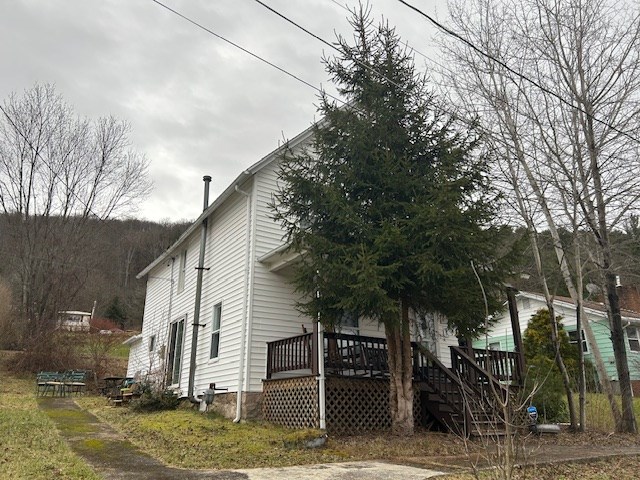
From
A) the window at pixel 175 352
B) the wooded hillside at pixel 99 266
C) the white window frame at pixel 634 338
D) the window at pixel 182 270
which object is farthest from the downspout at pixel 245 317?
the white window frame at pixel 634 338

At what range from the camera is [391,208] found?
29.2ft

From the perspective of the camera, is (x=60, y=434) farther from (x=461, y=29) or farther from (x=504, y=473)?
(x=461, y=29)

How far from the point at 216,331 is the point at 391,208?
6630mm

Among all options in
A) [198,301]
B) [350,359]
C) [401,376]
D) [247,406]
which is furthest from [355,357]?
[198,301]

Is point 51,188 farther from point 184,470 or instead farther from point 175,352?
point 184,470

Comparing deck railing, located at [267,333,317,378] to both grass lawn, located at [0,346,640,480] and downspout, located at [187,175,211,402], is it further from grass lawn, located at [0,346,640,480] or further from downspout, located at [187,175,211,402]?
downspout, located at [187,175,211,402]

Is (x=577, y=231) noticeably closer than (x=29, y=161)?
Yes

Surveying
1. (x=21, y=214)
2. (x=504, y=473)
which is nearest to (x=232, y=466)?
(x=504, y=473)

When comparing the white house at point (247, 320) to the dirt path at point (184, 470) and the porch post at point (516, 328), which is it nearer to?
the porch post at point (516, 328)

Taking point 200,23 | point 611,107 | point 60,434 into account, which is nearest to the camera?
point 200,23

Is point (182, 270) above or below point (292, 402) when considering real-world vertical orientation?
above

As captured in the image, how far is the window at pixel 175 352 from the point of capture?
1546 centimetres

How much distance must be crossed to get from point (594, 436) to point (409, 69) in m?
8.81

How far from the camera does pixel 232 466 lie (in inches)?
258
